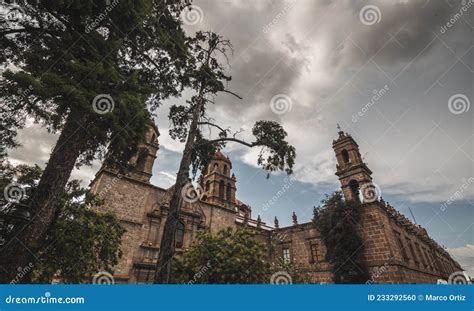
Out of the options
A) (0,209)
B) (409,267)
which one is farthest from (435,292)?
(409,267)

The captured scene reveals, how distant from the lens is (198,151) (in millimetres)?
8992

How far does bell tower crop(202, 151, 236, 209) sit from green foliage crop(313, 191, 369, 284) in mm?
8873

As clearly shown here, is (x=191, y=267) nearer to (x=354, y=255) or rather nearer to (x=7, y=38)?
(x=7, y=38)

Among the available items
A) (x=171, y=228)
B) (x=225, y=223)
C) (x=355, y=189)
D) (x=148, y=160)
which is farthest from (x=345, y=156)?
(x=171, y=228)

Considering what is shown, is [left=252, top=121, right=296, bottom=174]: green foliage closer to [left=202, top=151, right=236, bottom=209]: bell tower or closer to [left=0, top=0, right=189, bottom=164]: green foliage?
[left=0, top=0, right=189, bottom=164]: green foliage

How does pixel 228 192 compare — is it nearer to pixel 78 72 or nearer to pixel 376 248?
pixel 376 248

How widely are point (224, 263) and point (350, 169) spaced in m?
15.8

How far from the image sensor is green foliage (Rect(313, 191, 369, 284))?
15555 mm

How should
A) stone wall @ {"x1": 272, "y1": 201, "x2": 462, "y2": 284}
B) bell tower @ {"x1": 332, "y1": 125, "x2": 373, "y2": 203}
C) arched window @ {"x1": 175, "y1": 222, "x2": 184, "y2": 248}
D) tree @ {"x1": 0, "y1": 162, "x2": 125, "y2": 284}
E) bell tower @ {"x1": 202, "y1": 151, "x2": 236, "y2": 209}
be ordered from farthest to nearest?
bell tower @ {"x1": 202, "y1": 151, "x2": 236, "y2": 209} → bell tower @ {"x1": 332, "y1": 125, "x2": 373, "y2": 203} → arched window @ {"x1": 175, "y1": 222, "x2": 184, "y2": 248} → stone wall @ {"x1": 272, "y1": 201, "x2": 462, "y2": 284} → tree @ {"x1": 0, "y1": 162, "x2": 125, "y2": 284}

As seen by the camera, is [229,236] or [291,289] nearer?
[291,289]

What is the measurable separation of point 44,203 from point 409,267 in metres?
21.4

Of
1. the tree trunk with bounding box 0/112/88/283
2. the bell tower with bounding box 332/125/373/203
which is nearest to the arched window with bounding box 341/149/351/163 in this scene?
the bell tower with bounding box 332/125/373/203

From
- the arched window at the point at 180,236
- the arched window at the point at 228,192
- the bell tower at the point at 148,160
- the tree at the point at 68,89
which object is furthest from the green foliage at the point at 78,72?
the arched window at the point at 228,192

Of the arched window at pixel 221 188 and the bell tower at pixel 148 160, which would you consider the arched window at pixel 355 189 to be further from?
the bell tower at pixel 148 160
